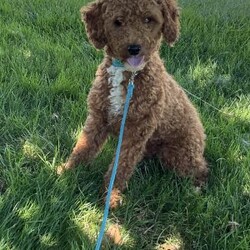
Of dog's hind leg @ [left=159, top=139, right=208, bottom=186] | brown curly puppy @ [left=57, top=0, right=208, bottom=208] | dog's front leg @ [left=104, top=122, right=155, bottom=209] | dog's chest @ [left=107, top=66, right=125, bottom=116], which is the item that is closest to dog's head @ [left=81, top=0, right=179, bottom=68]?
brown curly puppy @ [left=57, top=0, right=208, bottom=208]

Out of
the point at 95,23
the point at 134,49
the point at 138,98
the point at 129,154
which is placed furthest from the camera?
the point at 129,154

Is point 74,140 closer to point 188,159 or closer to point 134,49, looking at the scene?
point 188,159

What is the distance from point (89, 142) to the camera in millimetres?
3414

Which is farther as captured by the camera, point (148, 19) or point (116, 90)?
point (116, 90)

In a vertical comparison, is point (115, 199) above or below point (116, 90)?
below

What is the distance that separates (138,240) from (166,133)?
2.95 feet

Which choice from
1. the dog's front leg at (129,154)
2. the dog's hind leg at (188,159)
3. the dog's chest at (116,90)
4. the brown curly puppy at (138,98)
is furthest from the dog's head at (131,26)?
the dog's hind leg at (188,159)

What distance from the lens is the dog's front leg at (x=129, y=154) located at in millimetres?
3254

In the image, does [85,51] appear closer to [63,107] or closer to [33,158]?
[63,107]

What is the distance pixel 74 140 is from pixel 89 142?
308 millimetres

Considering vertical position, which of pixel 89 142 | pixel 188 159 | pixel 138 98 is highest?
pixel 138 98

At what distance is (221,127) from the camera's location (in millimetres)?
4027

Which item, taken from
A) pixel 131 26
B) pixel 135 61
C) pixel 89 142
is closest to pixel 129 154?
pixel 89 142

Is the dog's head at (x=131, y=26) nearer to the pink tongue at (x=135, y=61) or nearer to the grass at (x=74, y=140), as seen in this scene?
the pink tongue at (x=135, y=61)
